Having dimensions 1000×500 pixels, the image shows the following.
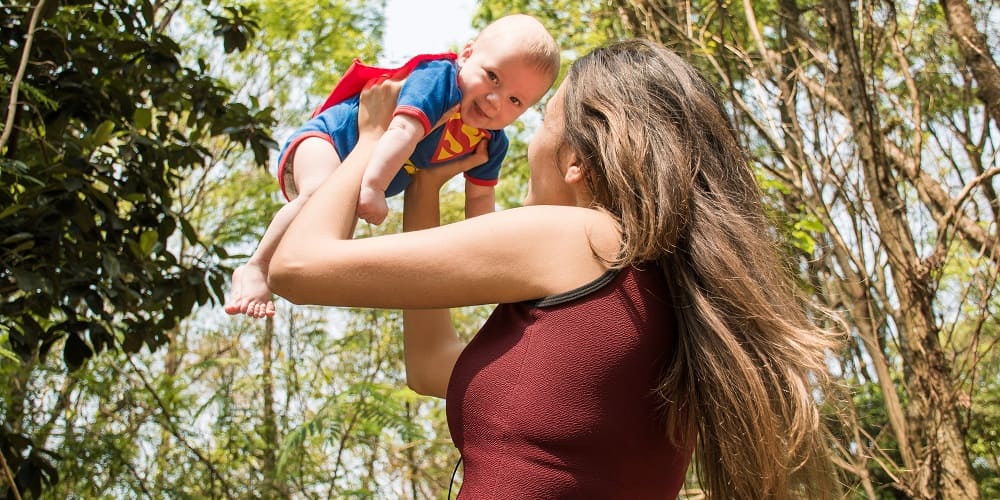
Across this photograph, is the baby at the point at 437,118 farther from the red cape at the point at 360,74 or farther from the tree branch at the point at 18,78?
the tree branch at the point at 18,78

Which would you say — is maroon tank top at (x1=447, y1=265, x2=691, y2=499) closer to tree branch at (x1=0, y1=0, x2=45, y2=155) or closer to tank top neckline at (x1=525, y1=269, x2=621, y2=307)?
tank top neckline at (x1=525, y1=269, x2=621, y2=307)

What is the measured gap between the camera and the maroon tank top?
4.02 ft

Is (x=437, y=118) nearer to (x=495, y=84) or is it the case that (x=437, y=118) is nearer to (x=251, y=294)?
(x=495, y=84)

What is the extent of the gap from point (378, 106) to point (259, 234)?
168 inches

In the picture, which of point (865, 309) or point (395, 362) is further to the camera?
point (395, 362)

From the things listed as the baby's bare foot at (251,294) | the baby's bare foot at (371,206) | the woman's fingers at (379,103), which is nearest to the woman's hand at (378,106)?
the woman's fingers at (379,103)

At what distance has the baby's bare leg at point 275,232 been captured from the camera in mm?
1738

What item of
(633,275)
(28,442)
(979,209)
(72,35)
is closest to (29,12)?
(72,35)

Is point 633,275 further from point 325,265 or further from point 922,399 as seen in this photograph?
point 922,399

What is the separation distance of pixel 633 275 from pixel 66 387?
4.55 m

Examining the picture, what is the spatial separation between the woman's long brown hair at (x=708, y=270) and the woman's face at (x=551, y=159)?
39 millimetres

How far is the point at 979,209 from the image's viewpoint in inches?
187

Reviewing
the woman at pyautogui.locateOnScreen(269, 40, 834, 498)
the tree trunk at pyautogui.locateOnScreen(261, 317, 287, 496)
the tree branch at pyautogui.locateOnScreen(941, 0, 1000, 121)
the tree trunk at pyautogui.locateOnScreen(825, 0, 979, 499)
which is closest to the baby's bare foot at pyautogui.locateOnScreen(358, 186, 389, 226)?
the woman at pyautogui.locateOnScreen(269, 40, 834, 498)

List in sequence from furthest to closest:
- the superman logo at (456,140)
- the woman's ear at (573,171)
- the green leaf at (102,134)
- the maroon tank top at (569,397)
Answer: the green leaf at (102,134) → the superman logo at (456,140) → the woman's ear at (573,171) → the maroon tank top at (569,397)
